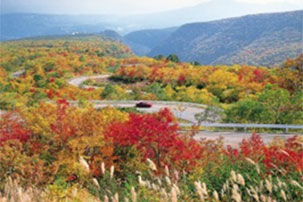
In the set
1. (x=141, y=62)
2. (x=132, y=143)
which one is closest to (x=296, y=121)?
(x=132, y=143)

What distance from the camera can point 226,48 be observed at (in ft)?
567

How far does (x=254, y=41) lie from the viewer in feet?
513

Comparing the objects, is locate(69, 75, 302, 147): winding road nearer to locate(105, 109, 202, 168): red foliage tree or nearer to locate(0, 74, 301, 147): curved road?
locate(0, 74, 301, 147): curved road

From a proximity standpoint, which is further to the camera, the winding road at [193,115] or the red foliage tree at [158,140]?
the winding road at [193,115]

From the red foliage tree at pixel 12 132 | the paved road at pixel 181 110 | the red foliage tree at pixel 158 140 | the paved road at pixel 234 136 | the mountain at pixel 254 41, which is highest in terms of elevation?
the red foliage tree at pixel 158 140

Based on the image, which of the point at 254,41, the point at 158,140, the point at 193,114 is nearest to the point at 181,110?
the point at 193,114

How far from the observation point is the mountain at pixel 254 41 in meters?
123

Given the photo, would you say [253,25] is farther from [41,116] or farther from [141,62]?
[41,116]

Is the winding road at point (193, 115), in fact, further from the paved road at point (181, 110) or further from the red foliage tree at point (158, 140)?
the red foliage tree at point (158, 140)

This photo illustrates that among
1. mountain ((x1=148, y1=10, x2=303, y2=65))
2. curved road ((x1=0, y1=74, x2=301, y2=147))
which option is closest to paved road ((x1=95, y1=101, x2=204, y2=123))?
curved road ((x1=0, y1=74, x2=301, y2=147))

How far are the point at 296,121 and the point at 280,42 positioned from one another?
374 feet

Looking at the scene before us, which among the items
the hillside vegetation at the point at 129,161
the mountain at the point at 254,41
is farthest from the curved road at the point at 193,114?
the mountain at the point at 254,41

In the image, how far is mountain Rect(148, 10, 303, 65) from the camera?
403 feet

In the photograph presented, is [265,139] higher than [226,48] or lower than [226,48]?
higher
